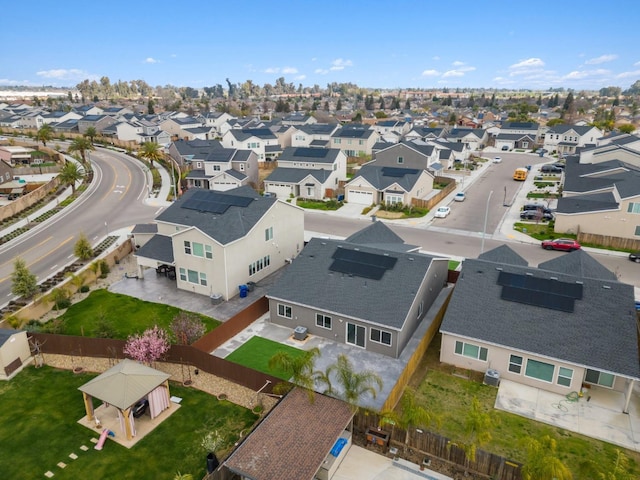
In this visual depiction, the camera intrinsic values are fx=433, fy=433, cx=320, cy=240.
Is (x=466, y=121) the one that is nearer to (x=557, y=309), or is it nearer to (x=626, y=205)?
(x=626, y=205)

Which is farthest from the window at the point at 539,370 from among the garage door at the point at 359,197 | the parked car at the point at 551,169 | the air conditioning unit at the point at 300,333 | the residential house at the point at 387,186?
the parked car at the point at 551,169

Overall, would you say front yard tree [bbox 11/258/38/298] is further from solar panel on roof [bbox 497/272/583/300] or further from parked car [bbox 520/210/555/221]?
parked car [bbox 520/210/555/221]

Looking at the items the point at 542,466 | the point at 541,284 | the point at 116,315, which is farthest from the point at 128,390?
the point at 541,284

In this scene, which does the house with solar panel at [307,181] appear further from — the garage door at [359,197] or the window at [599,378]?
the window at [599,378]

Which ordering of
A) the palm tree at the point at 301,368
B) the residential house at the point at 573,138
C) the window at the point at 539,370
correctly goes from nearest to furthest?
the palm tree at the point at 301,368 → the window at the point at 539,370 → the residential house at the point at 573,138

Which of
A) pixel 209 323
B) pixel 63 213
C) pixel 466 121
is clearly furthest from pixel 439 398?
pixel 466 121

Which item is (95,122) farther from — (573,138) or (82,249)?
(573,138)
